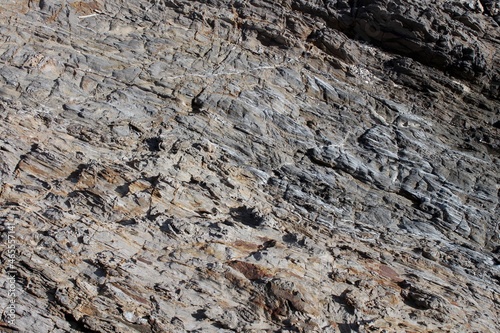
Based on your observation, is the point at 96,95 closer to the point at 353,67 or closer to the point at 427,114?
the point at 353,67

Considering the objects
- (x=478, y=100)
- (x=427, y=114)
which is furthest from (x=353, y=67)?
(x=478, y=100)

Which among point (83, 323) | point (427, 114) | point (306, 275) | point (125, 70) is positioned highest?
point (427, 114)

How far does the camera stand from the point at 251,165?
1675cm

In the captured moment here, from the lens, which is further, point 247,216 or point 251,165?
point 251,165

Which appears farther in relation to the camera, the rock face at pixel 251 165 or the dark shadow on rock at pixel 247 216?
the dark shadow on rock at pixel 247 216

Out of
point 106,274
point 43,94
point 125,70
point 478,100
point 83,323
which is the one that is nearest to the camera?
point 83,323

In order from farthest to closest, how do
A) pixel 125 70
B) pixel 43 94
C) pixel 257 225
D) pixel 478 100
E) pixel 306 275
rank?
pixel 478 100
pixel 125 70
pixel 43 94
pixel 257 225
pixel 306 275

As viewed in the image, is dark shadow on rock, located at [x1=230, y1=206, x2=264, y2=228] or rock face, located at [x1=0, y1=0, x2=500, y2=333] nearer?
rock face, located at [x1=0, y1=0, x2=500, y2=333]

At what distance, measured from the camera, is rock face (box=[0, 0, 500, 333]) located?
1276 cm

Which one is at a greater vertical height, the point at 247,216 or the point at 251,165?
the point at 251,165

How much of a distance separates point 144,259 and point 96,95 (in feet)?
21.3

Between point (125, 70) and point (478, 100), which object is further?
point (478, 100)

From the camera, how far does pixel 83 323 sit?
11.6 m

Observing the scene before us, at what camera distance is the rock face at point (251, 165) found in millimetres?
12758
